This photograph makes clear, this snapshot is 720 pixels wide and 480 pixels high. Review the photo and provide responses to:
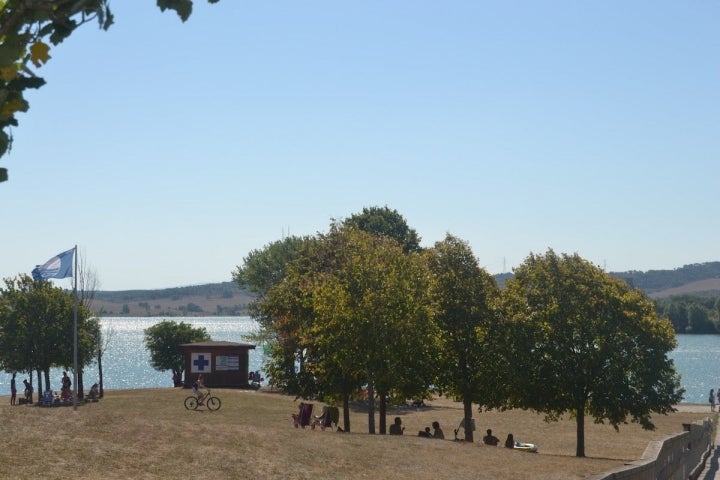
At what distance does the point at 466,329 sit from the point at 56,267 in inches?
740

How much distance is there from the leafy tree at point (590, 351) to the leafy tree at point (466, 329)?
1.02m

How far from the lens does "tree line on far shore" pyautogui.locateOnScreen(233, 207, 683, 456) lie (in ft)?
126

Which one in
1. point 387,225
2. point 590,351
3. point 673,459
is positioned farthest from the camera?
point 387,225

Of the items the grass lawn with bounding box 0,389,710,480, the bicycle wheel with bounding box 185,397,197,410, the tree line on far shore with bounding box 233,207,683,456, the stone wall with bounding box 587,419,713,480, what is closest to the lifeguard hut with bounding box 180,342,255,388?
the bicycle wheel with bounding box 185,397,197,410

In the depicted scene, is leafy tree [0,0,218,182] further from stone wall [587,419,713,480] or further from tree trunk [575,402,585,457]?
tree trunk [575,402,585,457]

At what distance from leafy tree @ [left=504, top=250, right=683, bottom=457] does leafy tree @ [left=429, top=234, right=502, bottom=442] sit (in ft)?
3.35

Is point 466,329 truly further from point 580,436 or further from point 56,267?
point 56,267

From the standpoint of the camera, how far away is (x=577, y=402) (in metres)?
38.9

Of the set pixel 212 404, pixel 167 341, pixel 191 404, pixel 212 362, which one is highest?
pixel 167 341

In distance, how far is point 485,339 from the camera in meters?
40.4

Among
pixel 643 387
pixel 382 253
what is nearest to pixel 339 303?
pixel 382 253

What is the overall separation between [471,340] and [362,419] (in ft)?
36.7

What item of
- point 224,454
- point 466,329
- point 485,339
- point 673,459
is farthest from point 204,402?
point 673,459

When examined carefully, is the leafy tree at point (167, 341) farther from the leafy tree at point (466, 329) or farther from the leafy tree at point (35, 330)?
the leafy tree at point (466, 329)
